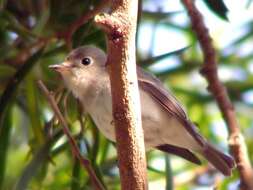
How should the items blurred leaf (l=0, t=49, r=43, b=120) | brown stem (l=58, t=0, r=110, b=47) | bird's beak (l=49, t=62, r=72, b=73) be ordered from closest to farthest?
brown stem (l=58, t=0, r=110, b=47) < blurred leaf (l=0, t=49, r=43, b=120) < bird's beak (l=49, t=62, r=72, b=73)

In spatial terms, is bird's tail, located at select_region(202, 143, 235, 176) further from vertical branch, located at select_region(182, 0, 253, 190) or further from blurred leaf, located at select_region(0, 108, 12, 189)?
blurred leaf, located at select_region(0, 108, 12, 189)

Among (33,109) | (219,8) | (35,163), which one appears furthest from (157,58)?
(35,163)

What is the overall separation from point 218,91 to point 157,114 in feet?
1.04

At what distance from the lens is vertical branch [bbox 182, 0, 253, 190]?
3076 millimetres

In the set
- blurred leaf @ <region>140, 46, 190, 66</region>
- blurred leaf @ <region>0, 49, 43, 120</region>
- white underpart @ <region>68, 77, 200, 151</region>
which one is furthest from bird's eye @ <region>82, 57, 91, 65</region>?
blurred leaf @ <region>0, 49, 43, 120</region>

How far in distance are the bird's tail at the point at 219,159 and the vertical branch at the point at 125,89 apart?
3.71 ft

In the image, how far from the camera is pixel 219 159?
3346 mm

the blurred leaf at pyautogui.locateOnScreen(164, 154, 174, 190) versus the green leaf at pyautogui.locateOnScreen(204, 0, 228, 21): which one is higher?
the green leaf at pyautogui.locateOnScreen(204, 0, 228, 21)

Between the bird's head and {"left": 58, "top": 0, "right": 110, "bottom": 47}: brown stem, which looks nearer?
{"left": 58, "top": 0, "right": 110, "bottom": 47}: brown stem

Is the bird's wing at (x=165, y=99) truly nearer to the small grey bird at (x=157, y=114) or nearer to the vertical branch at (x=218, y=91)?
the small grey bird at (x=157, y=114)

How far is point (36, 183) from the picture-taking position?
3523 millimetres

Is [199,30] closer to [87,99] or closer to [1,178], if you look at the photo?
[87,99]

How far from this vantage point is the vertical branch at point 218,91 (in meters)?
3.08

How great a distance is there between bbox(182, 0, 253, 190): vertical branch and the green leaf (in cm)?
12
